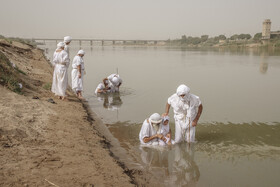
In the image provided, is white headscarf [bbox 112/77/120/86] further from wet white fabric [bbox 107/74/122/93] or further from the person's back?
the person's back

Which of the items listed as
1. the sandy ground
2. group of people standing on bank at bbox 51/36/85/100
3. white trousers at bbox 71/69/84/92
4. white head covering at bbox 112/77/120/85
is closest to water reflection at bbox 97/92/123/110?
white head covering at bbox 112/77/120/85

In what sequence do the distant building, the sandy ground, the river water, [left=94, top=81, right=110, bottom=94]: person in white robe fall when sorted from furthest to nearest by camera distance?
the distant building
[left=94, top=81, right=110, bottom=94]: person in white robe
the river water
the sandy ground

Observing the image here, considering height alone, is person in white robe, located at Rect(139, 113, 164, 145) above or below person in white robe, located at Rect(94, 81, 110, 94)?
below

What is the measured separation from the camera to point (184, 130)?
5.46 metres

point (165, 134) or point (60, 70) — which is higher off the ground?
point (60, 70)

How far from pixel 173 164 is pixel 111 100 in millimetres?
5171

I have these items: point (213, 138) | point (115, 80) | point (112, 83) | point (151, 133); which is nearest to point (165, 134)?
point (151, 133)

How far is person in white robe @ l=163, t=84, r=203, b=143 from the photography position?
16.9 feet

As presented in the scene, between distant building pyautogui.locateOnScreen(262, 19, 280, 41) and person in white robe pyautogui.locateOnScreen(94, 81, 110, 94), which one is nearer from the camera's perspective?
person in white robe pyautogui.locateOnScreen(94, 81, 110, 94)

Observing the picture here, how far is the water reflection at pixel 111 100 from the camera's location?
29.6 feet

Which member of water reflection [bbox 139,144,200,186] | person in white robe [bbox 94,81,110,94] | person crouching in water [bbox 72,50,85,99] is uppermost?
person crouching in water [bbox 72,50,85,99]

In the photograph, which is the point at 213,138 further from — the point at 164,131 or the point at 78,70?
the point at 78,70

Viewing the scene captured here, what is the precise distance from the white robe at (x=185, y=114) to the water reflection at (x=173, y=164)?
0.78 ft

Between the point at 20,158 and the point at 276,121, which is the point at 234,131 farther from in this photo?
the point at 20,158
